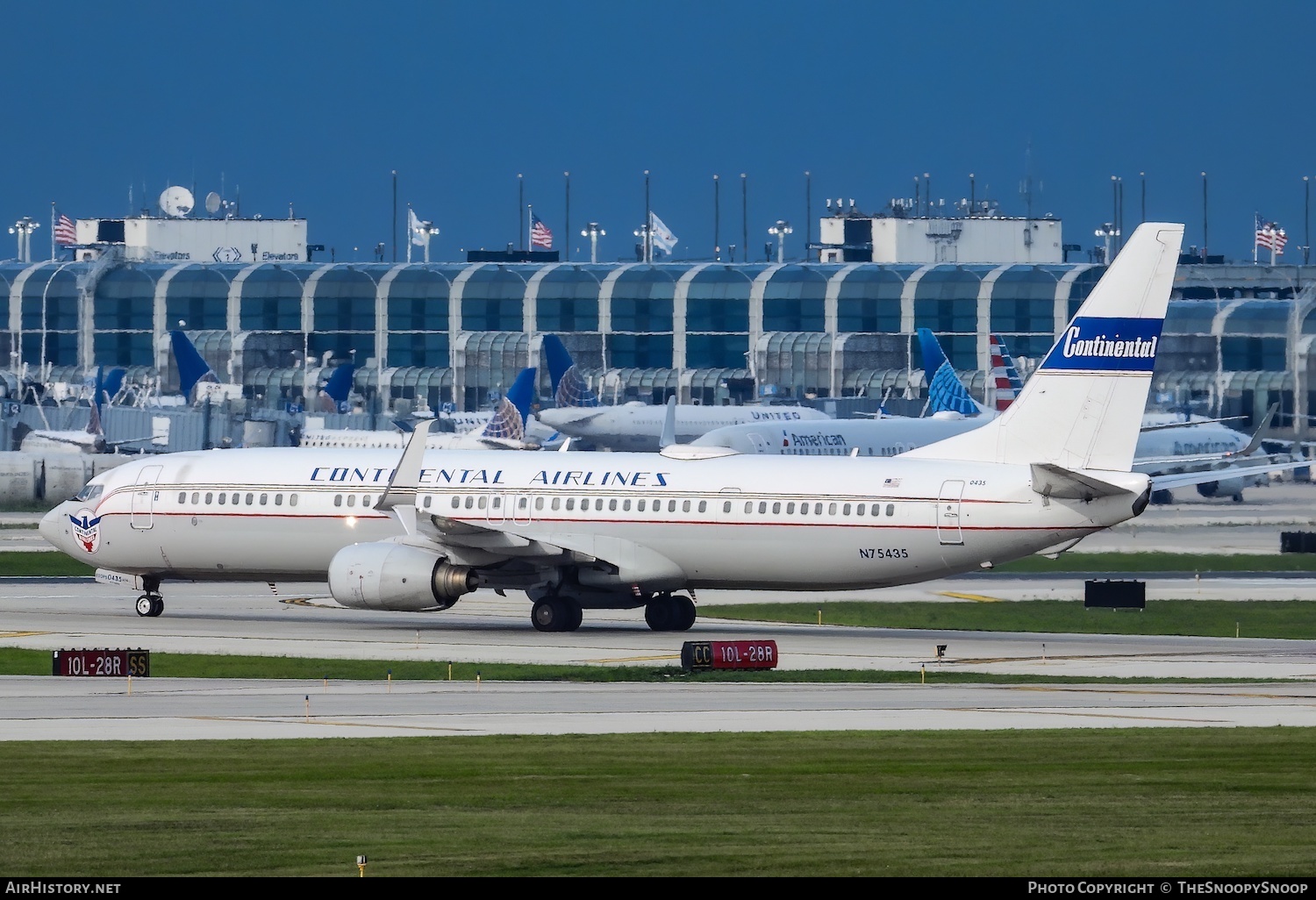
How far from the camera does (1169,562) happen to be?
6994cm

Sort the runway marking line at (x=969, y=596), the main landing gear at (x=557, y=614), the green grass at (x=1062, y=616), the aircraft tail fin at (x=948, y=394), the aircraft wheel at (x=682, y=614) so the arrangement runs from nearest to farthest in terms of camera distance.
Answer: the main landing gear at (x=557, y=614), the aircraft wheel at (x=682, y=614), the green grass at (x=1062, y=616), the runway marking line at (x=969, y=596), the aircraft tail fin at (x=948, y=394)

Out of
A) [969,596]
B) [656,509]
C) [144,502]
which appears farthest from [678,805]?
[969,596]

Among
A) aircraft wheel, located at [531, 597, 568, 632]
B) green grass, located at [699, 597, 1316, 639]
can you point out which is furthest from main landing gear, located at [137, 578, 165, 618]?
green grass, located at [699, 597, 1316, 639]

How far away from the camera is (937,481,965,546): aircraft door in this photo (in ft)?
146

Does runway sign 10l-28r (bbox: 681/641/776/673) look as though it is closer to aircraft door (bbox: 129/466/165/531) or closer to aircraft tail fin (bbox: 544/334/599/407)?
aircraft door (bbox: 129/466/165/531)

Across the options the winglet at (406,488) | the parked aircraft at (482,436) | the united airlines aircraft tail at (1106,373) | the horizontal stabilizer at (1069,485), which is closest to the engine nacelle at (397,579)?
the winglet at (406,488)

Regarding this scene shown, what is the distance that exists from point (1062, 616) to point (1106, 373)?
1008 centimetres

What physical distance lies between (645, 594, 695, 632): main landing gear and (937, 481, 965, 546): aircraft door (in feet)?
21.4

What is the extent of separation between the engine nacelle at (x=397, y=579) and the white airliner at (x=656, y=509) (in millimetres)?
41

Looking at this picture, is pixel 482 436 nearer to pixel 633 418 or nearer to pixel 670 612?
pixel 633 418

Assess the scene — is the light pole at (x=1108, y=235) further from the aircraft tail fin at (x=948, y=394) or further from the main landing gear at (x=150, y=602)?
the main landing gear at (x=150, y=602)

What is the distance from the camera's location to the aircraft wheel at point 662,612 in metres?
48.5
